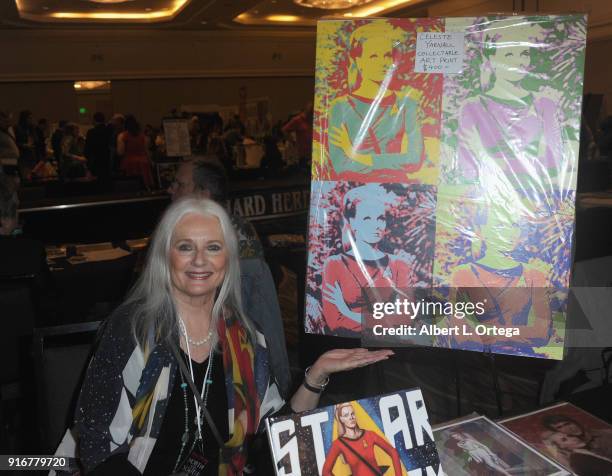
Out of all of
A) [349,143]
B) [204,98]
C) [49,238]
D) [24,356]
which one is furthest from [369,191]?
[204,98]

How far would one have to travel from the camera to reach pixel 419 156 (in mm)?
1393

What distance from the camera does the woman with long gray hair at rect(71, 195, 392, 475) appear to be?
1316 millimetres

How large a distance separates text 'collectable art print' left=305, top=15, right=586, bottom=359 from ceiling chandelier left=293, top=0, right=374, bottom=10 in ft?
30.8

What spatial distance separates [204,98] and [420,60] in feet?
42.6

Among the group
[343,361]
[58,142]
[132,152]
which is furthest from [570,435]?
[58,142]

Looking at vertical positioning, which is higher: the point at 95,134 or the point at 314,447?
the point at 95,134

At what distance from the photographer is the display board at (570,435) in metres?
1.10

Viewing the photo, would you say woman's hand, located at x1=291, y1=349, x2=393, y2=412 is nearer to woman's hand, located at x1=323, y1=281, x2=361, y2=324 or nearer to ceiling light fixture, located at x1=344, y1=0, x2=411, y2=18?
woman's hand, located at x1=323, y1=281, x2=361, y2=324

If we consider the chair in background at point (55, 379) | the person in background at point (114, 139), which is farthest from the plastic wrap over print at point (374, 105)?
the person in background at point (114, 139)

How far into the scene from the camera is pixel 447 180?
1.39 metres

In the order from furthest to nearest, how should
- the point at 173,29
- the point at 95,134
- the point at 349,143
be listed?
the point at 173,29 → the point at 95,134 → the point at 349,143

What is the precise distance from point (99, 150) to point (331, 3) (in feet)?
16.2

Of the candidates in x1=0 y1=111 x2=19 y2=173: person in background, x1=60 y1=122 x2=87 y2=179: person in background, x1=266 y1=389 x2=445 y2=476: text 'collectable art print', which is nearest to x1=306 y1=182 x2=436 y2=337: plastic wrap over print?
x1=266 y1=389 x2=445 y2=476: text 'collectable art print'

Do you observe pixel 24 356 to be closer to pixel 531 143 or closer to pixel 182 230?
pixel 182 230
